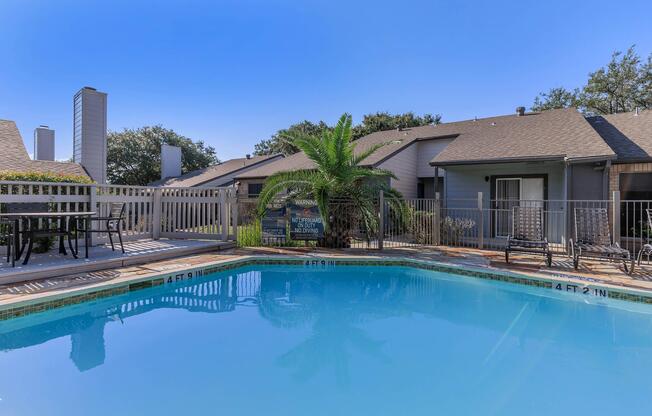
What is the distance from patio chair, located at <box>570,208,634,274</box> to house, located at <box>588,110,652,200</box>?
10.6 feet

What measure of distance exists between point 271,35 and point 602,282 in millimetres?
13635

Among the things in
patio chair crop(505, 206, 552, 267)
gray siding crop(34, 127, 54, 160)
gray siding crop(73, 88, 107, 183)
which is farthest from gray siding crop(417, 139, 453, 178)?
gray siding crop(34, 127, 54, 160)

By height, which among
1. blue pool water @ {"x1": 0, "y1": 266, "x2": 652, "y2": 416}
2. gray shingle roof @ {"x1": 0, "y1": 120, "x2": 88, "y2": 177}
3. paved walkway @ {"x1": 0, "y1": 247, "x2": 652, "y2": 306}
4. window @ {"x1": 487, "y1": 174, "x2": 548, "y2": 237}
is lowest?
blue pool water @ {"x1": 0, "y1": 266, "x2": 652, "y2": 416}

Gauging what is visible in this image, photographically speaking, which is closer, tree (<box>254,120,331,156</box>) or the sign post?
the sign post

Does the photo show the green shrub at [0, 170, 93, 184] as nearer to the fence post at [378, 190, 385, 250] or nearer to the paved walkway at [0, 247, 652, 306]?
the paved walkway at [0, 247, 652, 306]

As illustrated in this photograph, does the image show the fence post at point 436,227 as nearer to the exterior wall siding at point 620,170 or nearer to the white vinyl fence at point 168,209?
the exterior wall siding at point 620,170

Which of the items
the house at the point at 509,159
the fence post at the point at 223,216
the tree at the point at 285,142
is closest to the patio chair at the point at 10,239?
the fence post at the point at 223,216

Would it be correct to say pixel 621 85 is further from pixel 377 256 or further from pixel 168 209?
pixel 168 209

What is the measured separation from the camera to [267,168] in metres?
20.2

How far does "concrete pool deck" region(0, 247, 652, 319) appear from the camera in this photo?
5.32 meters

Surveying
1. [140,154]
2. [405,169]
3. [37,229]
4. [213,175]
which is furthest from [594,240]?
[140,154]

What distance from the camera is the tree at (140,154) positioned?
3366 cm

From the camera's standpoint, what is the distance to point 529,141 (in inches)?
473

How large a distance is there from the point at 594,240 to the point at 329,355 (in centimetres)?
710
